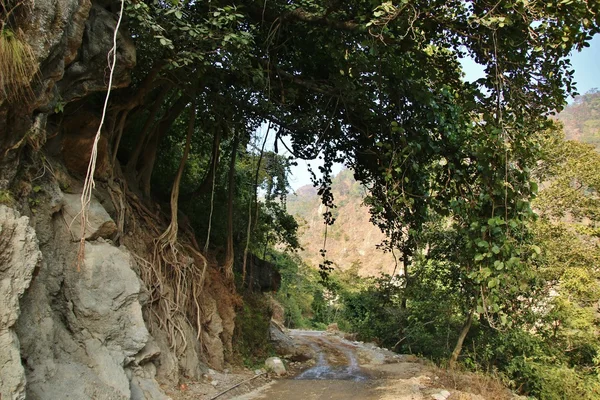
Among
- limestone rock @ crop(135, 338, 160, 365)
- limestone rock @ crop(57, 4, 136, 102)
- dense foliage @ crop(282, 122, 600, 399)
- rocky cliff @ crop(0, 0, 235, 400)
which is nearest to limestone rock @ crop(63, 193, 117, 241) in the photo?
rocky cliff @ crop(0, 0, 235, 400)

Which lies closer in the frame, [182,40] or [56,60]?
[56,60]

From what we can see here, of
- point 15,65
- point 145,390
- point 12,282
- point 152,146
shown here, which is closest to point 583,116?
point 152,146

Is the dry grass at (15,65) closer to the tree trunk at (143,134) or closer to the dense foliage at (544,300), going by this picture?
the tree trunk at (143,134)

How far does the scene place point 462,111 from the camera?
21.6 feet

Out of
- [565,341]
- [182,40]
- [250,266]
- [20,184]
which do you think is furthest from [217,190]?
[565,341]

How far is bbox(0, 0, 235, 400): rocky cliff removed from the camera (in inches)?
153

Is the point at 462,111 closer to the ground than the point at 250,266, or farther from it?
farther from it

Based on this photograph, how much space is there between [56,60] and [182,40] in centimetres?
164

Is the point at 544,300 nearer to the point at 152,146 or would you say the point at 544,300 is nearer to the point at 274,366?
the point at 274,366

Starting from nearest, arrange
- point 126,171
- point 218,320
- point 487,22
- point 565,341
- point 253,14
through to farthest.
→ point 487,22 → point 253,14 → point 126,171 → point 218,320 → point 565,341

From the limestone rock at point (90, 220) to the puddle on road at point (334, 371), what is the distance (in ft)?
17.2

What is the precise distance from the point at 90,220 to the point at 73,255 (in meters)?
0.59

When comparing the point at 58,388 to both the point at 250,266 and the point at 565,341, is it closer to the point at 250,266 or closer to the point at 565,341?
the point at 250,266

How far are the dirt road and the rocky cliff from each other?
1493 mm
